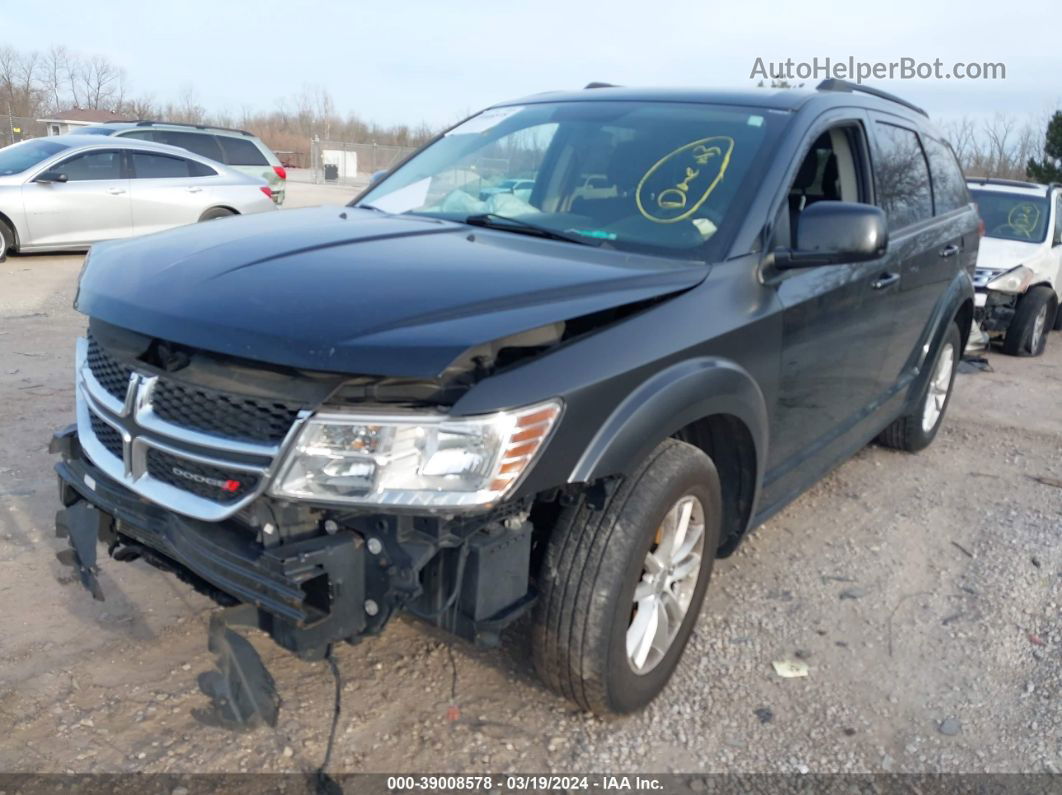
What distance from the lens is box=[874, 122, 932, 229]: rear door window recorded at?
13.2ft

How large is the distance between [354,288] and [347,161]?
1609 inches

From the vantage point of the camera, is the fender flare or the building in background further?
the building in background

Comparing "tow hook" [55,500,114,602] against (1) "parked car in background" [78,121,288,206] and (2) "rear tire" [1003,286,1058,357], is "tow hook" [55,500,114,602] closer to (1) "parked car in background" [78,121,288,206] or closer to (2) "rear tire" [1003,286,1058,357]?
(2) "rear tire" [1003,286,1058,357]

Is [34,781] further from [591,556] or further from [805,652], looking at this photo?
[805,652]

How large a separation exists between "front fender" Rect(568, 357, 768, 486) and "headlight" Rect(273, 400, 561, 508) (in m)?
0.26

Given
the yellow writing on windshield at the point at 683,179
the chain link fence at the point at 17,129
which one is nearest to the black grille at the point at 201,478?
the yellow writing on windshield at the point at 683,179

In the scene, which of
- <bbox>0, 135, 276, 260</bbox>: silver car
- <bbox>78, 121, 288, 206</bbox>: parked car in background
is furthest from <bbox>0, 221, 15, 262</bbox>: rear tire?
<bbox>78, 121, 288, 206</bbox>: parked car in background

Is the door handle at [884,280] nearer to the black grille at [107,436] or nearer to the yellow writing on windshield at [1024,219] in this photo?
the black grille at [107,436]

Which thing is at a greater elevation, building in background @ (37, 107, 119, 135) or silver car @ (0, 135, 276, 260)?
building in background @ (37, 107, 119, 135)

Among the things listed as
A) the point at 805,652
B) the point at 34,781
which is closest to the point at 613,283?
the point at 805,652

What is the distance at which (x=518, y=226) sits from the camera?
10.4 ft

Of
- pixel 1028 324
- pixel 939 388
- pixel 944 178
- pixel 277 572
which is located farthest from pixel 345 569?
pixel 1028 324

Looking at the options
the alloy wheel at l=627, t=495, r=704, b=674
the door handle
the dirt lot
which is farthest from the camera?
the door handle

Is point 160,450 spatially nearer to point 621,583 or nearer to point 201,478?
point 201,478
